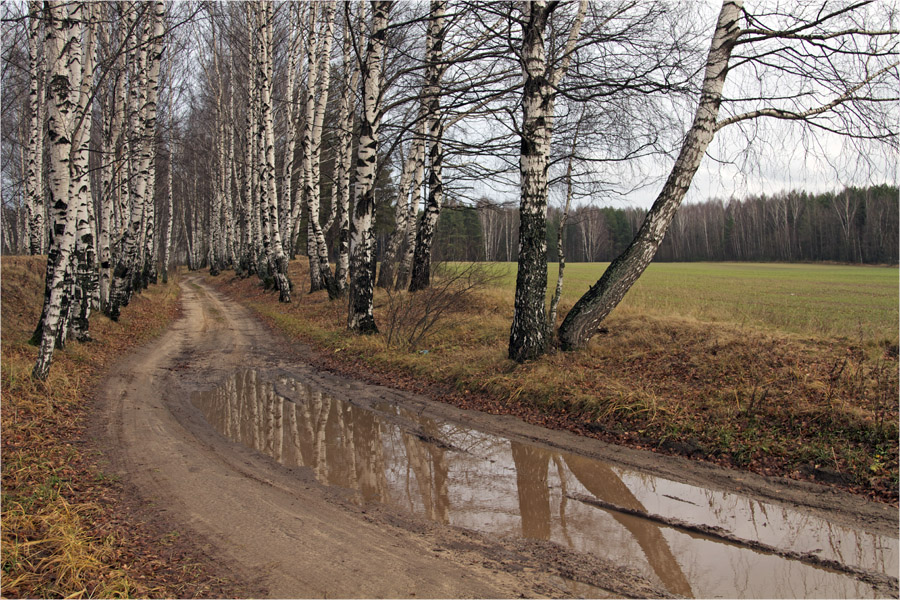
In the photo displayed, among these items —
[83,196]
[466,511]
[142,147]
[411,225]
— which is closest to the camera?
[466,511]

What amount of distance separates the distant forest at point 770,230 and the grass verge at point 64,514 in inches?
457

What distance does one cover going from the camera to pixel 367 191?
12242 mm

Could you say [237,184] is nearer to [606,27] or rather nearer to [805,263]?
[606,27]

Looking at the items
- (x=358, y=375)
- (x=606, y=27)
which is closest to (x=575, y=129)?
(x=606, y=27)

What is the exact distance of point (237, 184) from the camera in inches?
1345

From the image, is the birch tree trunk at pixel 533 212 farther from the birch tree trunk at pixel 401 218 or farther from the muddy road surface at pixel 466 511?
the birch tree trunk at pixel 401 218

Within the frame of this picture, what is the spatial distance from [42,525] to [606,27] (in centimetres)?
1147

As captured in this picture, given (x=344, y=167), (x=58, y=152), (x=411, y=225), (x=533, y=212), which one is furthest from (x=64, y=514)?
(x=344, y=167)

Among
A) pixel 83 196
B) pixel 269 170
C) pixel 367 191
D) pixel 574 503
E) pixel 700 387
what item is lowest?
pixel 574 503

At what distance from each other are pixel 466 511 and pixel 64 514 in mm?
3197

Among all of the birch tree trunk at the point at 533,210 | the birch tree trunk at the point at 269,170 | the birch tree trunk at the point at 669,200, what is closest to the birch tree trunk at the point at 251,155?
the birch tree trunk at the point at 269,170

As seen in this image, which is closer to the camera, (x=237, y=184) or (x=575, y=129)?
(x=575, y=129)

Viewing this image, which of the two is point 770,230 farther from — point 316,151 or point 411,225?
point 316,151

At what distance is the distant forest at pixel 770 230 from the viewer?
3794 cm
